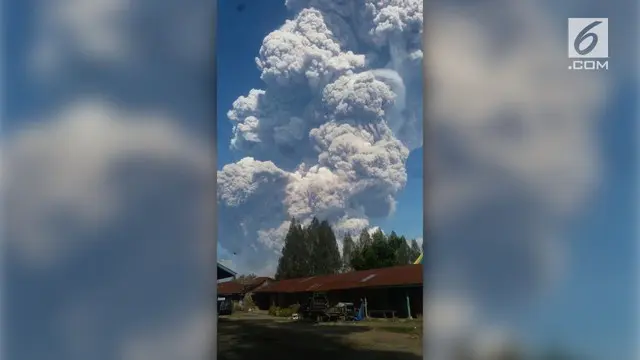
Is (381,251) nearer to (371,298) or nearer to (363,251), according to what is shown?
(363,251)

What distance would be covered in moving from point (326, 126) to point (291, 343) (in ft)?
3.88

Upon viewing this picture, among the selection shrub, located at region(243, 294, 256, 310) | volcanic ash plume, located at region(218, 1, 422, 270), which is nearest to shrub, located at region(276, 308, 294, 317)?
shrub, located at region(243, 294, 256, 310)

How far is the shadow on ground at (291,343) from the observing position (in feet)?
9.29

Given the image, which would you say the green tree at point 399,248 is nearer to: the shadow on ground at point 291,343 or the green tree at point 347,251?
the green tree at point 347,251

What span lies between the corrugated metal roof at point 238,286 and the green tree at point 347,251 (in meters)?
0.42

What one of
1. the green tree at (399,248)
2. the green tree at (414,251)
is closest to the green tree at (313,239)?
the green tree at (399,248)

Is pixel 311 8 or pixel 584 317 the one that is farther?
pixel 311 8

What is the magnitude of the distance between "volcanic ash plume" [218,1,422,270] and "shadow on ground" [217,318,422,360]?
1.16 feet

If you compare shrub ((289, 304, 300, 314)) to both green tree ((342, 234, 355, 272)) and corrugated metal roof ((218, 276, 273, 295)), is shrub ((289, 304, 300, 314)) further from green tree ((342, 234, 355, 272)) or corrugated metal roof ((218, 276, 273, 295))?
green tree ((342, 234, 355, 272))

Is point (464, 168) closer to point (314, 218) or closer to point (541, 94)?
point (541, 94)

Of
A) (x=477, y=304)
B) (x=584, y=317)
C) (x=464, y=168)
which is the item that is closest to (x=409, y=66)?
(x=464, y=168)

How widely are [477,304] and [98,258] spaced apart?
1962 mm

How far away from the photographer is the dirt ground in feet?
9.21

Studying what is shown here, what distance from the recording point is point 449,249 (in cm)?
279
